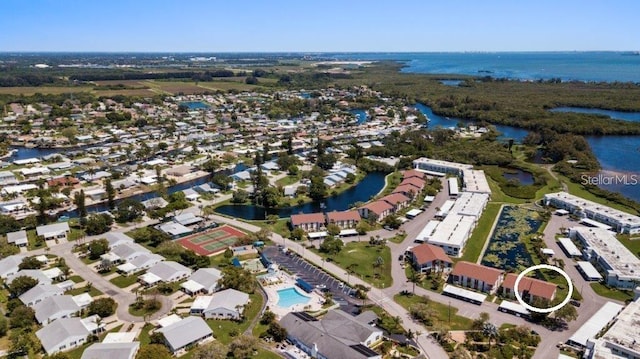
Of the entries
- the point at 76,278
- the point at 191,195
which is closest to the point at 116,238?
the point at 76,278

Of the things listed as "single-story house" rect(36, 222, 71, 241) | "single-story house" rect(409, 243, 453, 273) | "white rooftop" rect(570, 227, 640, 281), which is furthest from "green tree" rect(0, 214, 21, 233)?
"white rooftop" rect(570, 227, 640, 281)

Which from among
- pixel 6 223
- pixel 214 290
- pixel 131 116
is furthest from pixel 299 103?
pixel 214 290

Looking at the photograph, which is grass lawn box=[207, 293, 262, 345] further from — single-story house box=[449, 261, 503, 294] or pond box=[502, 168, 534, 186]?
pond box=[502, 168, 534, 186]

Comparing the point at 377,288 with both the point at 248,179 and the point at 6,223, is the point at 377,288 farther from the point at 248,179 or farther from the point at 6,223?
the point at 6,223

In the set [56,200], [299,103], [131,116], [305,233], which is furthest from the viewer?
[299,103]

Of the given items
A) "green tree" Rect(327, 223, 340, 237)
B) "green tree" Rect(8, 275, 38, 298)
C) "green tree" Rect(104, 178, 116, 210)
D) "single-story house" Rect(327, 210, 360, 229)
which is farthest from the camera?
"green tree" Rect(104, 178, 116, 210)
